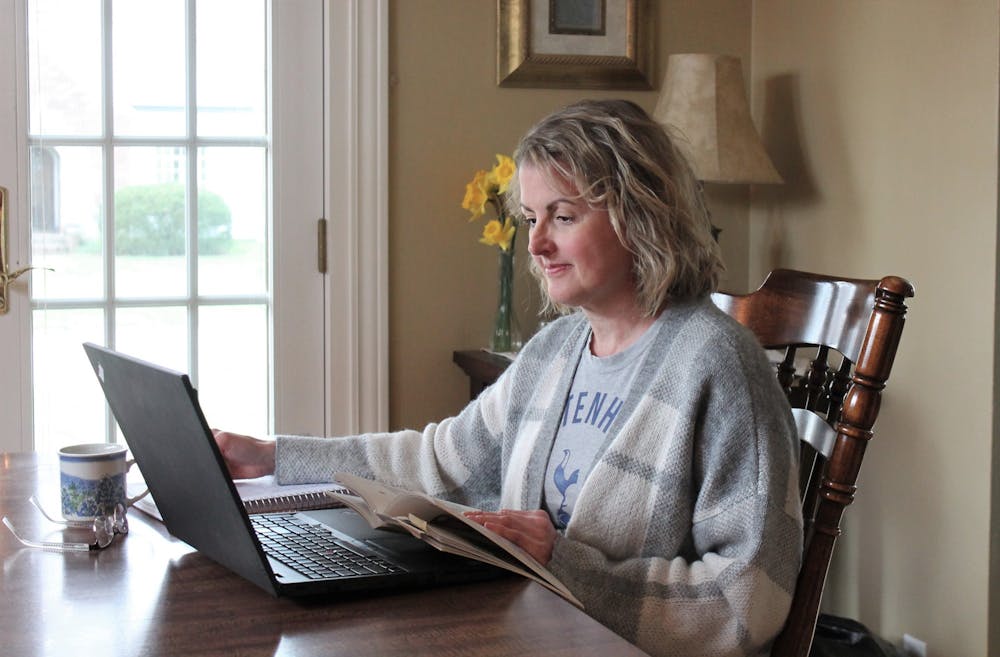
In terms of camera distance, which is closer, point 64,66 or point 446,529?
point 446,529

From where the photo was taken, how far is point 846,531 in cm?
260

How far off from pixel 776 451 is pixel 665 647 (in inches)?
9.4

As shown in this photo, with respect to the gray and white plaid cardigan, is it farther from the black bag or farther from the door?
the door

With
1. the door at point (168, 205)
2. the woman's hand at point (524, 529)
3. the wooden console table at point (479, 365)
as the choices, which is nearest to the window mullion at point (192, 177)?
the door at point (168, 205)

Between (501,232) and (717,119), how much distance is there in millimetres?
550

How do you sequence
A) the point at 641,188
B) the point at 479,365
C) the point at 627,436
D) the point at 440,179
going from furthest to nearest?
the point at 440,179
the point at 479,365
the point at 641,188
the point at 627,436

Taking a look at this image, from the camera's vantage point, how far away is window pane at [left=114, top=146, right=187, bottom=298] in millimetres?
2674

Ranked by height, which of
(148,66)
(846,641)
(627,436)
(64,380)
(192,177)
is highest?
(148,66)

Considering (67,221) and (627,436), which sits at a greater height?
(67,221)

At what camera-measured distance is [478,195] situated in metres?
2.70

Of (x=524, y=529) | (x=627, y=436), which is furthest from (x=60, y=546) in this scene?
(x=627, y=436)

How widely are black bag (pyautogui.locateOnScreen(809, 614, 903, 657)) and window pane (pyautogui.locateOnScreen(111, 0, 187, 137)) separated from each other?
1755 millimetres

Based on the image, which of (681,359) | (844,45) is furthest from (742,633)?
(844,45)

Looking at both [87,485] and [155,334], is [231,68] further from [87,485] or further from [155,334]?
[87,485]
